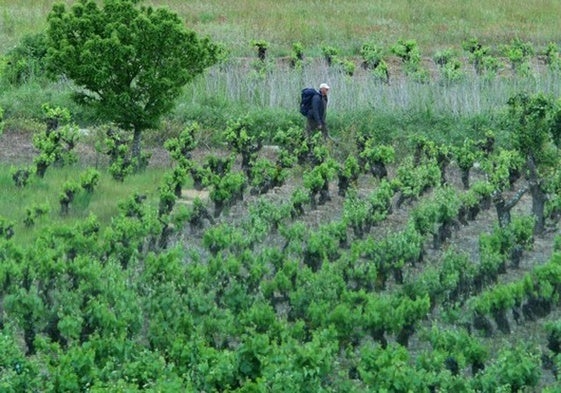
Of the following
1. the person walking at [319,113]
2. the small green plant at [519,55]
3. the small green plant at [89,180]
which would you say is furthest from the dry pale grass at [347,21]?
the small green plant at [89,180]

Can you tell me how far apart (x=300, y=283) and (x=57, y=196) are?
5361 mm

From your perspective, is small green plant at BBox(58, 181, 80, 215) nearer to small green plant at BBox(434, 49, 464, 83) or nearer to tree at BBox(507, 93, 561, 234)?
tree at BBox(507, 93, 561, 234)

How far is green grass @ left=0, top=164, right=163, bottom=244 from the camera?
14.7 meters

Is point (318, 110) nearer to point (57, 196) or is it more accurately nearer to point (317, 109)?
point (317, 109)

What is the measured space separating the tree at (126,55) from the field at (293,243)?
0.77 metres

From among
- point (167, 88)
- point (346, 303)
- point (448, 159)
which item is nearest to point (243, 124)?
point (167, 88)

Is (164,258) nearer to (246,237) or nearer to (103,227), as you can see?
(246,237)

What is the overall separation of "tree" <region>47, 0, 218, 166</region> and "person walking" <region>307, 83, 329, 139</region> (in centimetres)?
193

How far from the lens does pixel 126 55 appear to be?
17.6 meters

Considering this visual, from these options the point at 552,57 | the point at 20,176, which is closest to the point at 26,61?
the point at 20,176

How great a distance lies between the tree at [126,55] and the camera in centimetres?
1752

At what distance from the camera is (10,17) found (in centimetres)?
3306

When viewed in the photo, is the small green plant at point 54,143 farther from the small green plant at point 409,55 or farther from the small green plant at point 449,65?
the small green plant at point 409,55

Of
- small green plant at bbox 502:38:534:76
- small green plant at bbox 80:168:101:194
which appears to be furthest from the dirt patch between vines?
small green plant at bbox 502:38:534:76
